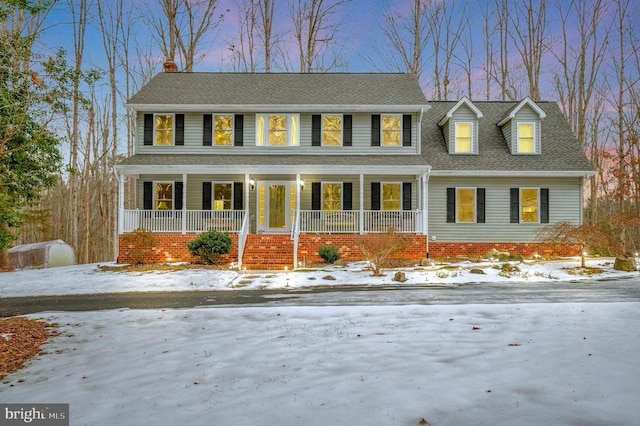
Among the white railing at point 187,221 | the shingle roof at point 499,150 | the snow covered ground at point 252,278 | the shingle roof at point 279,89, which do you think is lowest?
the snow covered ground at point 252,278

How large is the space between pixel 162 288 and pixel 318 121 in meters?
10.8

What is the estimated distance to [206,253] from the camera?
1627 centimetres

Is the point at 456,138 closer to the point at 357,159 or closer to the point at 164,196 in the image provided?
the point at 357,159

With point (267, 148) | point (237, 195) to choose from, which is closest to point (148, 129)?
point (237, 195)

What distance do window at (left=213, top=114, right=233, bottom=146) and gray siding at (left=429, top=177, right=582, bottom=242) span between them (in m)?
9.60

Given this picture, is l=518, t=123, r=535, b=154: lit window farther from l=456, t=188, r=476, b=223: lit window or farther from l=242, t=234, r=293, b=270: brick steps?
l=242, t=234, r=293, b=270: brick steps

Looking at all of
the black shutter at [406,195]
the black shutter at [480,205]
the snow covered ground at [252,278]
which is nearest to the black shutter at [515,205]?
the black shutter at [480,205]

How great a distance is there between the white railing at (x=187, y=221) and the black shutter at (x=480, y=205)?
34.0ft

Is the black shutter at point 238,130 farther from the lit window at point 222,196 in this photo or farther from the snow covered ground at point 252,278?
the snow covered ground at point 252,278

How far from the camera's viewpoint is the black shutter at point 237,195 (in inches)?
768

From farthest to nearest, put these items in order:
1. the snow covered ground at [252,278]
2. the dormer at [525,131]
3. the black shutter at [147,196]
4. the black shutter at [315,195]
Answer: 1. the dormer at [525,131]
2. the black shutter at [315,195]
3. the black shutter at [147,196]
4. the snow covered ground at [252,278]

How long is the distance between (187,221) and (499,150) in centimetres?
1443

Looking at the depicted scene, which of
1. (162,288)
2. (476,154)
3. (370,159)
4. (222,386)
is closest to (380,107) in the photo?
(370,159)

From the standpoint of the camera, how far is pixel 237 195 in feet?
64.4
